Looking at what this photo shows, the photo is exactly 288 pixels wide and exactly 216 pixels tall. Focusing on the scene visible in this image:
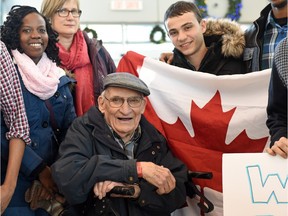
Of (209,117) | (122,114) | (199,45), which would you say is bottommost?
(209,117)

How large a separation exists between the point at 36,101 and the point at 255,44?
124cm

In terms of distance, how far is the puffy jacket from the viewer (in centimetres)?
260

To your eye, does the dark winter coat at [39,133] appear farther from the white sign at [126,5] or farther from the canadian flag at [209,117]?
the white sign at [126,5]

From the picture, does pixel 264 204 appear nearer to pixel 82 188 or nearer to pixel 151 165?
pixel 151 165

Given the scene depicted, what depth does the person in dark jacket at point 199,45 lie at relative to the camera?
2602mm

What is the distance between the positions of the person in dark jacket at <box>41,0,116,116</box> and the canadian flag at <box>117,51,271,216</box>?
38 centimetres

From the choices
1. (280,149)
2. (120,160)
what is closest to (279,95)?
(280,149)

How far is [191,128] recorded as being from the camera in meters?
2.46

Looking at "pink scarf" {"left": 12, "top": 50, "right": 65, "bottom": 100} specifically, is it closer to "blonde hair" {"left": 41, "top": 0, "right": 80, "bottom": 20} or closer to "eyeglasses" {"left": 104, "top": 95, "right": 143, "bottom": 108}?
"eyeglasses" {"left": 104, "top": 95, "right": 143, "bottom": 108}

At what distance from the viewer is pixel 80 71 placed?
8.94 feet

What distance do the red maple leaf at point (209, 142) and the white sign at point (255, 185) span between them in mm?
629

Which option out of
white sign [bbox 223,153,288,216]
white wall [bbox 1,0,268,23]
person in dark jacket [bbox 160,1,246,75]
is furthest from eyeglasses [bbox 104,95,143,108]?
white wall [bbox 1,0,268,23]

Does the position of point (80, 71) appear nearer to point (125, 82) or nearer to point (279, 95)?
point (125, 82)

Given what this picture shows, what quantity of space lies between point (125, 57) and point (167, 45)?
18.4ft
